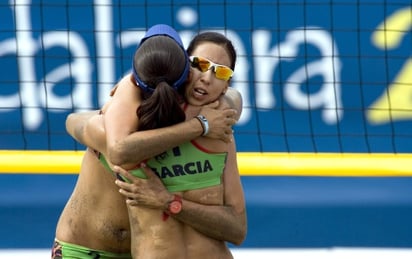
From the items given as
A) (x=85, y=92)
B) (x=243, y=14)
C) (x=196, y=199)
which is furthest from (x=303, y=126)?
(x=196, y=199)

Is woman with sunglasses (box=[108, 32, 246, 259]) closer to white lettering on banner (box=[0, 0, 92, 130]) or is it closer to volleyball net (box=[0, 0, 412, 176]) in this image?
volleyball net (box=[0, 0, 412, 176])

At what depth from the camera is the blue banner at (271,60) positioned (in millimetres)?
6184

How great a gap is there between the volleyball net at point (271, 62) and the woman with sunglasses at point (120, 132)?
2102 millimetres

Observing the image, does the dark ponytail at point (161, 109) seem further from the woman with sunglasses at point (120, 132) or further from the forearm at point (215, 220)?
the forearm at point (215, 220)

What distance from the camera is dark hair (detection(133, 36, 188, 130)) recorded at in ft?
11.7

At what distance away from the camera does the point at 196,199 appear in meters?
3.78

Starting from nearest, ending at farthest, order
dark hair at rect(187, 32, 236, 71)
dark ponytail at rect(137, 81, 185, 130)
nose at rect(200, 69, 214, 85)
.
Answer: dark ponytail at rect(137, 81, 185, 130), nose at rect(200, 69, 214, 85), dark hair at rect(187, 32, 236, 71)

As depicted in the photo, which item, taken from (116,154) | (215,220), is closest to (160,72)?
(116,154)

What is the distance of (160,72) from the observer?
3574 millimetres

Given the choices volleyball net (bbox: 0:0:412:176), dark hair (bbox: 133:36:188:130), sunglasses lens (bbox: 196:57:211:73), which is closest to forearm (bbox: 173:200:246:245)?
dark hair (bbox: 133:36:188:130)

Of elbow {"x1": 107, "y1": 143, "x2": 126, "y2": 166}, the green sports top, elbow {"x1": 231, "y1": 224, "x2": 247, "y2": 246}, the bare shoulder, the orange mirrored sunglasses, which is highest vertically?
the orange mirrored sunglasses

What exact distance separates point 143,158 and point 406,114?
2824mm

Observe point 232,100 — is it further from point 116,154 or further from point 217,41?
point 116,154

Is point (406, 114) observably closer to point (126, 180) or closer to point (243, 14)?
point (243, 14)
